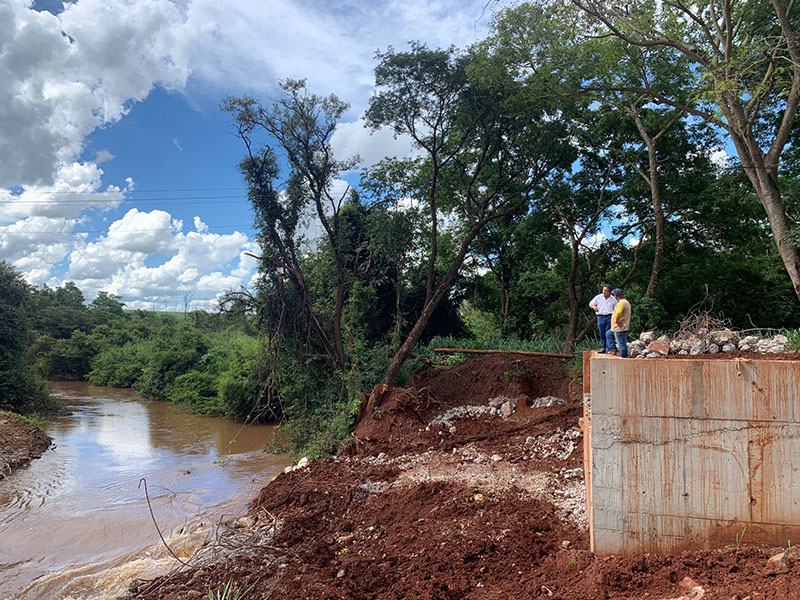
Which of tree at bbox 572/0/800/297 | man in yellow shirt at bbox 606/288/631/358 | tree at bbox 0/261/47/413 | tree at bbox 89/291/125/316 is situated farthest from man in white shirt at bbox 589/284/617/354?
tree at bbox 89/291/125/316

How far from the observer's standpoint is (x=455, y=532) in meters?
5.63

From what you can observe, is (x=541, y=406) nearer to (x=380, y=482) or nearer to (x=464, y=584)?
(x=380, y=482)

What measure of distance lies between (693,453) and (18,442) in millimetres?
16781

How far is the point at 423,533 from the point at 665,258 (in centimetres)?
1446

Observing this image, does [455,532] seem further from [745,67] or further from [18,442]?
[18,442]

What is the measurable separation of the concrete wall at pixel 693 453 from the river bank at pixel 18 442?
14.0 meters

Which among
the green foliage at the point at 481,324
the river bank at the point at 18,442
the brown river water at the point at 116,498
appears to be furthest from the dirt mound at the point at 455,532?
the green foliage at the point at 481,324

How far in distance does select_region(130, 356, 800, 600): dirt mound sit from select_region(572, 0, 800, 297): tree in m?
5.54

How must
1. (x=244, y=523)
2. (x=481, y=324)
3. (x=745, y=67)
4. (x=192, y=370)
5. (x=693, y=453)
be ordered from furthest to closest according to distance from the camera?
1. (x=192, y=370)
2. (x=481, y=324)
3. (x=745, y=67)
4. (x=244, y=523)
5. (x=693, y=453)

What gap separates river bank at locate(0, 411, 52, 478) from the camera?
1314 cm

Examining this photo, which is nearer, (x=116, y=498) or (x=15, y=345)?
(x=116, y=498)

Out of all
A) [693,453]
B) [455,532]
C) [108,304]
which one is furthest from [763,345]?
[108,304]

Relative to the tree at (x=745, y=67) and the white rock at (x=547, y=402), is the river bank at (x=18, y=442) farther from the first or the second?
the tree at (x=745, y=67)

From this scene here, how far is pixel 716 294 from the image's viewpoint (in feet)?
52.4
